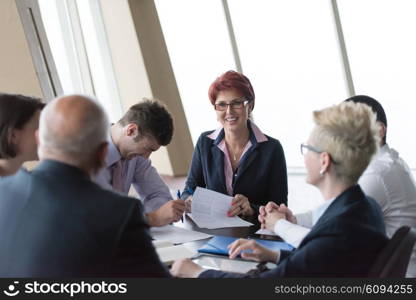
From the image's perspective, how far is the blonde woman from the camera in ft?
5.10

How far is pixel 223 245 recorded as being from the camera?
217 cm

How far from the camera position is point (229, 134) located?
3246 mm

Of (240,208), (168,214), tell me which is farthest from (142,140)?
(240,208)

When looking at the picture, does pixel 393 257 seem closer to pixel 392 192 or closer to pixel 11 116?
pixel 392 192

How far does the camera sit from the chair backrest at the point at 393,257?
1.52 meters

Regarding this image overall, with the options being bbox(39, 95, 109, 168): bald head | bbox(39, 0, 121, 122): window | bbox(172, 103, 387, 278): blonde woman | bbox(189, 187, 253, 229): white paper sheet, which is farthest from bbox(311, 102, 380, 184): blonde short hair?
bbox(39, 0, 121, 122): window

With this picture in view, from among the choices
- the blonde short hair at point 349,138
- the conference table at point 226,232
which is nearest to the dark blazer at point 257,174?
the conference table at point 226,232

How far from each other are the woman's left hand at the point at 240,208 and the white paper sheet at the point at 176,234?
12.4 inches

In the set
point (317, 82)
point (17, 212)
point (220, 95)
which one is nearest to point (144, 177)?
point (220, 95)

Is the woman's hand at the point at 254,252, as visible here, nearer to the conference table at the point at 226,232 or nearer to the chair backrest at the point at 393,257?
the conference table at the point at 226,232

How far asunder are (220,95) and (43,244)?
1.98 m

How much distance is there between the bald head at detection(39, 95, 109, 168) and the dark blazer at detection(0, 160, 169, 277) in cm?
4

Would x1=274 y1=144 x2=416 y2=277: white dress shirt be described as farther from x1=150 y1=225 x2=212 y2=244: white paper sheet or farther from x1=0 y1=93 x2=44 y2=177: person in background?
x1=0 y1=93 x2=44 y2=177: person in background

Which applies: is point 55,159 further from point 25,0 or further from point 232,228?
point 25,0
